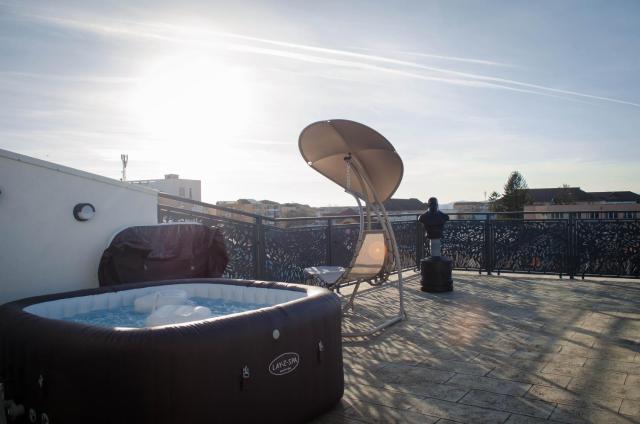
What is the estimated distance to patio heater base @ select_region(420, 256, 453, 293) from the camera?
280 inches

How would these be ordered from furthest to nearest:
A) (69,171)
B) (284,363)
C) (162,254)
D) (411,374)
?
(162,254), (69,171), (411,374), (284,363)

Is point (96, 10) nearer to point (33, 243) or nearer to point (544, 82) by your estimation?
point (33, 243)

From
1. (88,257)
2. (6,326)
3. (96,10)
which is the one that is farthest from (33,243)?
(96,10)

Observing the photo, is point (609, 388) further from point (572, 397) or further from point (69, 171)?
point (69, 171)

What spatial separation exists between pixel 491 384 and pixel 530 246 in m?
5.84

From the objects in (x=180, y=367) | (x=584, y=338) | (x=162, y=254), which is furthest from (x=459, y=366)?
(x=162, y=254)

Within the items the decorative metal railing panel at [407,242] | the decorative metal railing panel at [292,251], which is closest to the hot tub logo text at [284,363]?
the decorative metal railing panel at [292,251]

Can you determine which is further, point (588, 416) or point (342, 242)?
point (342, 242)

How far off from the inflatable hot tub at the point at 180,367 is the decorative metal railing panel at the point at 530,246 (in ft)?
21.6

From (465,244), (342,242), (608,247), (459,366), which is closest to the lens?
(459,366)

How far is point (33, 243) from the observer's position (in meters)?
3.97

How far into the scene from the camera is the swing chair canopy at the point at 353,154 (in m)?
5.03

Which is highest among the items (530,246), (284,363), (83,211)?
(83,211)

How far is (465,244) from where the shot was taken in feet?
29.8
